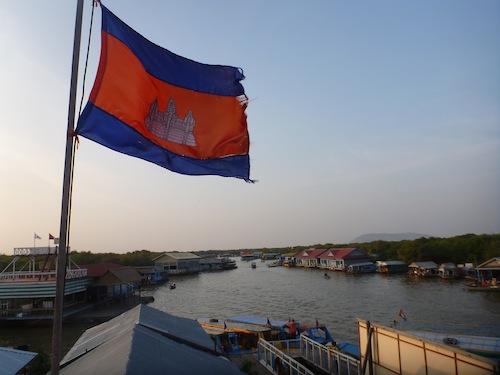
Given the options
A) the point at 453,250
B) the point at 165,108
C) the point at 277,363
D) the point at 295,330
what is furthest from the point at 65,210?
the point at 453,250

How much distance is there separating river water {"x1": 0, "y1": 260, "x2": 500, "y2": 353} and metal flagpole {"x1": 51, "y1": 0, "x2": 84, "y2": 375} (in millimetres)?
18794

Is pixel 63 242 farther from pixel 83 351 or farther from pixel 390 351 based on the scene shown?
pixel 390 351

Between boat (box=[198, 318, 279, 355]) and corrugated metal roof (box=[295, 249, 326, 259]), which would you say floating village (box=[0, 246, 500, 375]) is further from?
corrugated metal roof (box=[295, 249, 326, 259])

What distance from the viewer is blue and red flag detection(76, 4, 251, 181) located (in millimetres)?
5324

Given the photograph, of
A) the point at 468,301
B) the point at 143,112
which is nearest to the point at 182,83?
the point at 143,112

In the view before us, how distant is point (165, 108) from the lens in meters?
6.30

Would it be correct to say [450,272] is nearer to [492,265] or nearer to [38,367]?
[492,265]

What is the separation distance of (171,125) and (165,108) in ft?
1.10

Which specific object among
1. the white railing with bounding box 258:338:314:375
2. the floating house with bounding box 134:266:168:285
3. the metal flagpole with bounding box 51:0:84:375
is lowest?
the floating house with bounding box 134:266:168:285

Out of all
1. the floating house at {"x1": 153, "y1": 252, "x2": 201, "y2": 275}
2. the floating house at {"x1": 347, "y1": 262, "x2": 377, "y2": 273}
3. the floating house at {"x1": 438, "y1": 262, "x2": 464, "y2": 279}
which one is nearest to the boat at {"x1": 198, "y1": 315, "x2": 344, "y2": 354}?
the floating house at {"x1": 438, "y1": 262, "x2": 464, "y2": 279}

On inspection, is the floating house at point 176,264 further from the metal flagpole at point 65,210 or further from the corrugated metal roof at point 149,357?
the metal flagpole at point 65,210

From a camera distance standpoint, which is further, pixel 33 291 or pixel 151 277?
pixel 151 277

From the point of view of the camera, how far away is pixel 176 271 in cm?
7769

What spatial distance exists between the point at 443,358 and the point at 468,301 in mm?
31627
